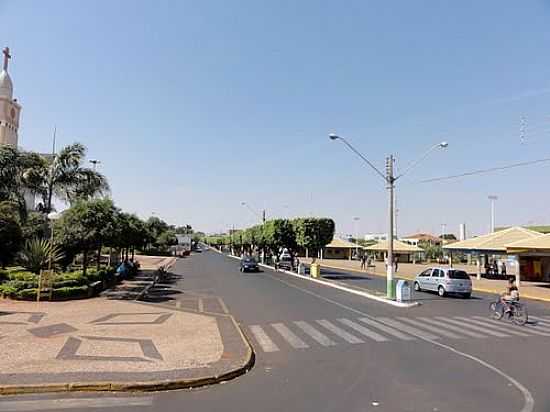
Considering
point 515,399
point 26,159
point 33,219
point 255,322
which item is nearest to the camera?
point 515,399

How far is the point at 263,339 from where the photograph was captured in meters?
13.9

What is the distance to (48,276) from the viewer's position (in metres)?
22.4

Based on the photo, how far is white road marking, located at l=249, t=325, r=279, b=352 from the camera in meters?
12.6

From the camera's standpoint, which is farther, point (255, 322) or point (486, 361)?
point (255, 322)

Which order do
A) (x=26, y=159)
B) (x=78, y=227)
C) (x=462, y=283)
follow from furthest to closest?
(x=26, y=159)
(x=462, y=283)
(x=78, y=227)

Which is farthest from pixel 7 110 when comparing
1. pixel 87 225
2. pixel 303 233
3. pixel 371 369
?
pixel 371 369

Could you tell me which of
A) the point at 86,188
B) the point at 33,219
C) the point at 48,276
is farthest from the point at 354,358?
the point at 33,219

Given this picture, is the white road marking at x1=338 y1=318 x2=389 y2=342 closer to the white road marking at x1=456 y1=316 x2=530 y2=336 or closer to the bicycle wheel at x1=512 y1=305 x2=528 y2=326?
the white road marking at x1=456 y1=316 x2=530 y2=336

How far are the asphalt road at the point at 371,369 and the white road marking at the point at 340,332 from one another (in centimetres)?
3

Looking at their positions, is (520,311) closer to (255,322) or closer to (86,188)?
(255,322)

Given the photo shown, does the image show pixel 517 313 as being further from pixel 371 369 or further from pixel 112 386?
pixel 112 386

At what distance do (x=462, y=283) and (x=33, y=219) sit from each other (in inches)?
1144

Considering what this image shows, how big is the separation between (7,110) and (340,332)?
6428cm

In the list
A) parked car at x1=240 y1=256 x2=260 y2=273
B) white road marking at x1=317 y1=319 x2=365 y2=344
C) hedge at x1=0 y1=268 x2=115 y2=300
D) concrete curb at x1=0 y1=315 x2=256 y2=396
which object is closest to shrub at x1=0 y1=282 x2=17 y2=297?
hedge at x1=0 y1=268 x2=115 y2=300
